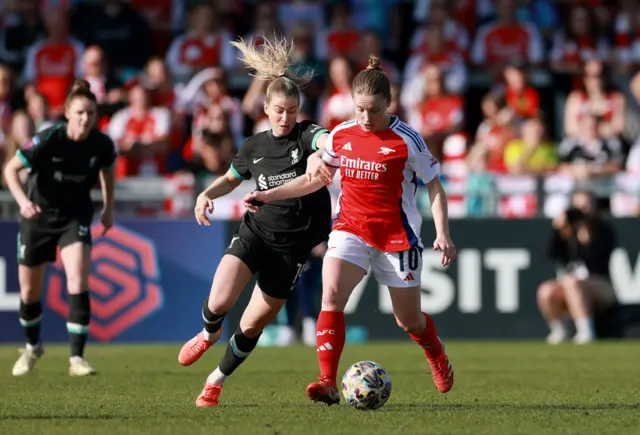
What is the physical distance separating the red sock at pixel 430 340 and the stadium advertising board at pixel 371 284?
640 cm

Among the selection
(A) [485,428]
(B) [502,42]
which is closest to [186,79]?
(B) [502,42]

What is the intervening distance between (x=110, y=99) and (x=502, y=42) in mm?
5278

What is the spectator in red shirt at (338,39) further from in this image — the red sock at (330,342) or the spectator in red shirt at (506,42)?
the red sock at (330,342)

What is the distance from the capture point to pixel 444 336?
14977 millimetres

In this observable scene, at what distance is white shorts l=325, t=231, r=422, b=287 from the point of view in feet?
25.9

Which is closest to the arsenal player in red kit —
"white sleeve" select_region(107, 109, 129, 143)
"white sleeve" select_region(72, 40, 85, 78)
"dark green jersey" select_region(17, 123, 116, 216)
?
"dark green jersey" select_region(17, 123, 116, 216)

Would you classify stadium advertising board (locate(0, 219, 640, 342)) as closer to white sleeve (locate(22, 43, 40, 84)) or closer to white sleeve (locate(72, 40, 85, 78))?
white sleeve (locate(72, 40, 85, 78))

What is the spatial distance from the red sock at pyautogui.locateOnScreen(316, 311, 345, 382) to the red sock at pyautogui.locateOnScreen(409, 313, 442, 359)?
23.8 inches

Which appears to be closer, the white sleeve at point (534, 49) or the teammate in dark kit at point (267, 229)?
the teammate in dark kit at point (267, 229)

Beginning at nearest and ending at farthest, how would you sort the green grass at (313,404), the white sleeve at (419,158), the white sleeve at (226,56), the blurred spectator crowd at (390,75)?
1. the green grass at (313,404)
2. the white sleeve at (419,158)
3. the blurred spectator crowd at (390,75)
4. the white sleeve at (226,56)

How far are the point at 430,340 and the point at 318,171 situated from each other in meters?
1.43

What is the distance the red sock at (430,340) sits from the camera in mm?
8250

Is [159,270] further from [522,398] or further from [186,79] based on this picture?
[522,398]

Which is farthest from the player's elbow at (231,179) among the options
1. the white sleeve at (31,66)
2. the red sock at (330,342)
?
the white sleeve at (31,66)
